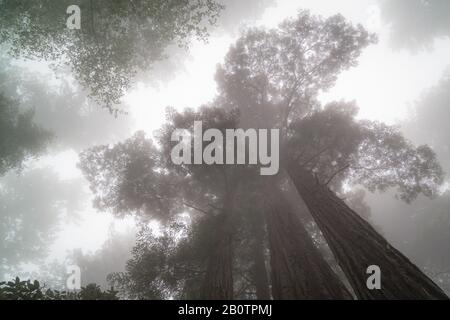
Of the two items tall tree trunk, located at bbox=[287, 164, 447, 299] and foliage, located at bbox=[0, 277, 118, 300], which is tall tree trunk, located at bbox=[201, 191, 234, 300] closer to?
tall tree trunk, located at bbox=[287, 164, 447, 299]

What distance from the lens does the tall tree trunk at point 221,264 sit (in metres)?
8.61

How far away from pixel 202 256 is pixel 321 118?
8.38 metres

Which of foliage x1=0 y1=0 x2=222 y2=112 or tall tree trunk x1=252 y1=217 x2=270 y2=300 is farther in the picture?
tall tree trunk x1=252 y1=217 x2=270 y2=300

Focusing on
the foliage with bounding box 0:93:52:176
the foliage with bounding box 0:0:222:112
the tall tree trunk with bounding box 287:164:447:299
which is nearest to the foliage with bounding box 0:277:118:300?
the tall tree trunk with bounding box 287:164:447:299

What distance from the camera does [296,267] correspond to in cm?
944

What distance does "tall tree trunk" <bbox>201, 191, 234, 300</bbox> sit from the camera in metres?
8.61

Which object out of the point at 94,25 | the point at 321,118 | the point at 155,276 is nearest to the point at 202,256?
the point at 155,276

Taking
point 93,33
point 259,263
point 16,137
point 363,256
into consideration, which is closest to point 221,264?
point 363,256

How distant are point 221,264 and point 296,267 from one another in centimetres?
240

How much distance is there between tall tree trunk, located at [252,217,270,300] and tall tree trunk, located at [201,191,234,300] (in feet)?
9.95

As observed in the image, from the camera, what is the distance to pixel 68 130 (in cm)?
3231

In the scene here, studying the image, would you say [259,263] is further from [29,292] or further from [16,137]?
[16,137]
